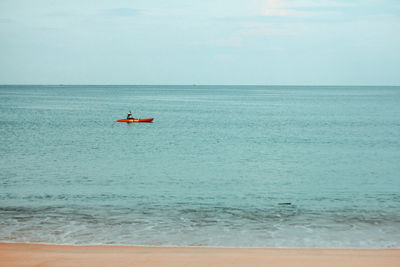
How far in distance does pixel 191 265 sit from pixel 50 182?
13.7 m

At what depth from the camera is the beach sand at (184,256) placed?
10.2 m

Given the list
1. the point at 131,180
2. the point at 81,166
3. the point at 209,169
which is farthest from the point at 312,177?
the point at 81,166

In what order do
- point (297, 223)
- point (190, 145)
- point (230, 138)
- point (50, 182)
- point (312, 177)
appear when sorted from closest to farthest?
point (297, 223)
point (50, 182)
point (312, 177)
point (190, 145)
point (230, 138)

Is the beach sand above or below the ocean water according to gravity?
above

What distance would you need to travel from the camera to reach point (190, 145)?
37906mm

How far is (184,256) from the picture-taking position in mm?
10898

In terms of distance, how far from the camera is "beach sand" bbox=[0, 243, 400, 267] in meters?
10.2

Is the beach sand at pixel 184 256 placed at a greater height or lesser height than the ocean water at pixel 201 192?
greater

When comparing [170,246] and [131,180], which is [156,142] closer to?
[131,180]

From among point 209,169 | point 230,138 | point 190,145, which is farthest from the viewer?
point 230,138

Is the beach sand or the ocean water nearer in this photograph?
the beach sand

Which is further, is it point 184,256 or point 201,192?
point 201,192

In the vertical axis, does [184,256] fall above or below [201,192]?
above

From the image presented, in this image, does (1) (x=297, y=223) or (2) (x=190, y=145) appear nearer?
(1) (x=297, y=223)
